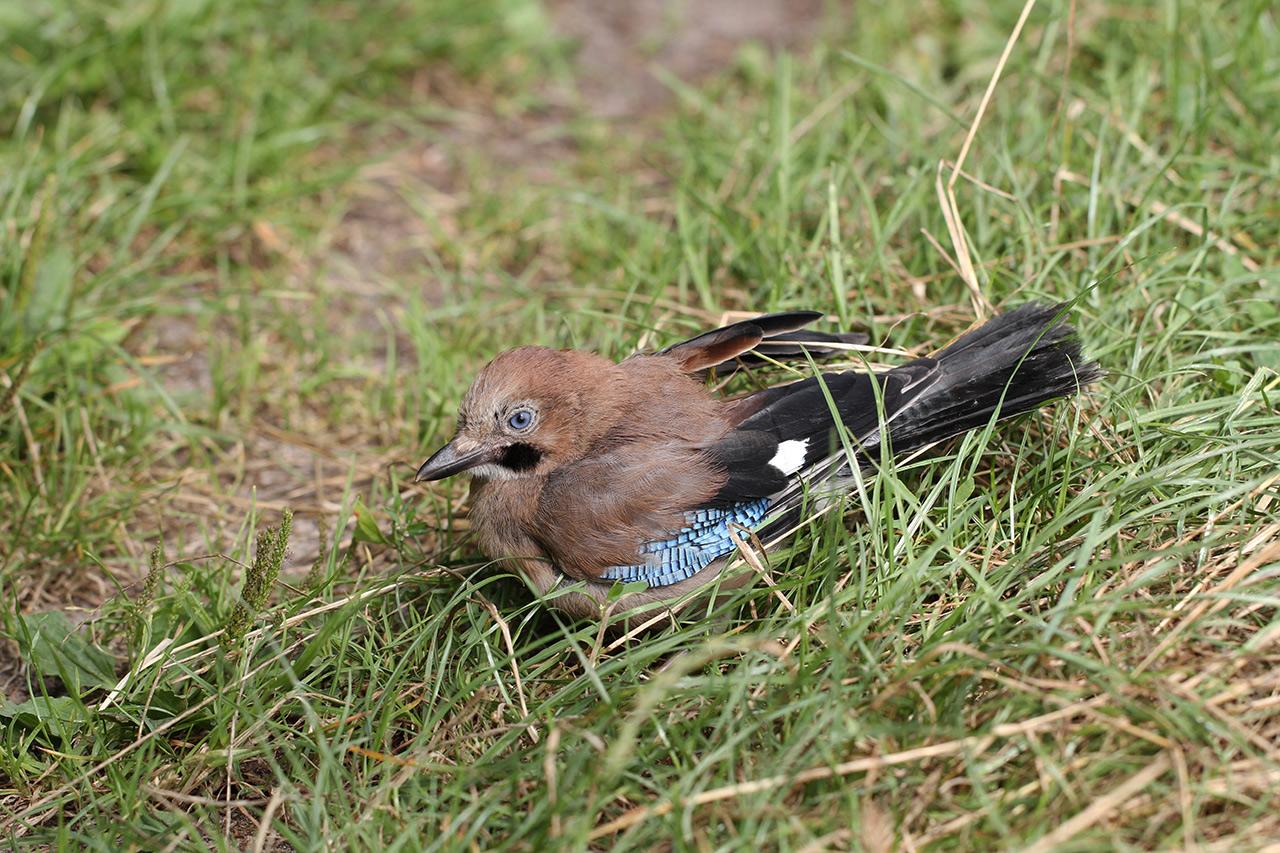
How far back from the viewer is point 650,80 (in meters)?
7.12

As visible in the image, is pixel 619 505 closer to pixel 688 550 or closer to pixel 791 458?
pixel 688 550

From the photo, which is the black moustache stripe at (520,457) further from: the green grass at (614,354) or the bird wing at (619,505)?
the green grass at (614,354)

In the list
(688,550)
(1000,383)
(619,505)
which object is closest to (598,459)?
(619,505)

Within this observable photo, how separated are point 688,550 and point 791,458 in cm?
40

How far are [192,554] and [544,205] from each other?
97.3 inches

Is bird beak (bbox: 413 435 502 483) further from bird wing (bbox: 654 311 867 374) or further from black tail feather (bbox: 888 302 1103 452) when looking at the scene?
black tail feather (bbox: 888 302 1103 452)

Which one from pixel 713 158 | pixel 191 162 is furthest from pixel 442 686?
pixel 191 162

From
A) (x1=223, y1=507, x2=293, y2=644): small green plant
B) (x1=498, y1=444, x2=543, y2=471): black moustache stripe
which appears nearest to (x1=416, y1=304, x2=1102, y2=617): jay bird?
(x1=498, y1=444, x2=543, y2=471): black moustache stripe

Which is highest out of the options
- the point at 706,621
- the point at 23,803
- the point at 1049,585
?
the point at 1049,585

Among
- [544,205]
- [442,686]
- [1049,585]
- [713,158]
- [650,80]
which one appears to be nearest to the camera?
[1049,585]

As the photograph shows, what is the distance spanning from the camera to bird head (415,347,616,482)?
12.4ft

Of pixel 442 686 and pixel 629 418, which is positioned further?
pixel 629 418

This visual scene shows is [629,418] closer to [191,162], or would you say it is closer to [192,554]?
[192,554]

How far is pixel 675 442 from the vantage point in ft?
12.2
